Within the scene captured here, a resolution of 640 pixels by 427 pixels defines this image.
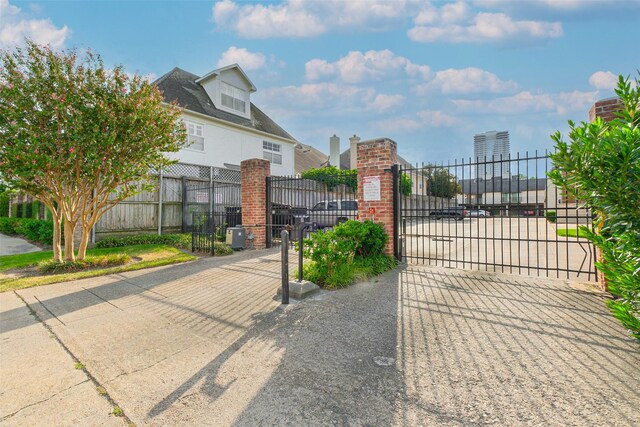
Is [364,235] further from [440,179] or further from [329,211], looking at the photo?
[329,211]

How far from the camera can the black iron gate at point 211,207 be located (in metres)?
10.1

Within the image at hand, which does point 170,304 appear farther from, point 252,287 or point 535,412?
point 535,412

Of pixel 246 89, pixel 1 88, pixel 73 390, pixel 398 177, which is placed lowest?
pixel 73 390

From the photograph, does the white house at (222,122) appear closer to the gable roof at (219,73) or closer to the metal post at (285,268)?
the gable roof at (219,73)

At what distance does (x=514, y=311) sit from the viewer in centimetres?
386

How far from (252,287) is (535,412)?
408 centimetres

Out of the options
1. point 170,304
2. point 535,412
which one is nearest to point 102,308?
point 170,304

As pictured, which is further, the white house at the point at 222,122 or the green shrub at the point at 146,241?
the white house at the point at 222,122

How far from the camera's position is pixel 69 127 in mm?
6090

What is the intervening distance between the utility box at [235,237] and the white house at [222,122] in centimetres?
711

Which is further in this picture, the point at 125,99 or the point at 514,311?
the point at 125,99

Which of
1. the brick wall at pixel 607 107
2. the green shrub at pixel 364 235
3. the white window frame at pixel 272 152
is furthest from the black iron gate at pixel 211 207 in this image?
the brick wall at pixel 607 107

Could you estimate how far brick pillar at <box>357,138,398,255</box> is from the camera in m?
6.55

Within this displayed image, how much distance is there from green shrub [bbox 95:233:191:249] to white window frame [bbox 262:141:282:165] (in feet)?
34.8
